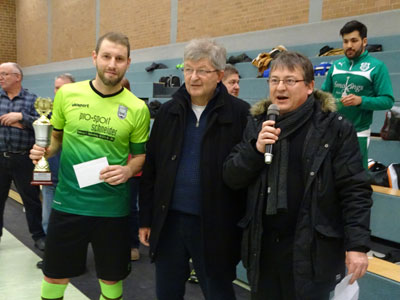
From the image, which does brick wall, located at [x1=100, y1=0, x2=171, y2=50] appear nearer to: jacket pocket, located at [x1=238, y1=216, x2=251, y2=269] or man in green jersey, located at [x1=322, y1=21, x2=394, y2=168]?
man in green jersey, located at [x1=322, y1=21, x2=394, y2=168]

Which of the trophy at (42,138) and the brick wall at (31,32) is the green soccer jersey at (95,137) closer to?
the trophy at (42,138)

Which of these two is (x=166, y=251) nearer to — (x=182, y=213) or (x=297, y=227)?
(x=182, y=213)

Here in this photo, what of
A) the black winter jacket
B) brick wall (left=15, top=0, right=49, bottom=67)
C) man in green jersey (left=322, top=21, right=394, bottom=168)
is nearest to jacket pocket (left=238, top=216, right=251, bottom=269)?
the black winter jacket

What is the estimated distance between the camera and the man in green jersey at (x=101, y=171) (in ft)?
6.20

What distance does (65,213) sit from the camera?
1929 millimetres

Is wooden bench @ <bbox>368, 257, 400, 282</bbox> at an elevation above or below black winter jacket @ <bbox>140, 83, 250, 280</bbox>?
below

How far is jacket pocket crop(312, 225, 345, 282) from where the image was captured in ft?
4.54

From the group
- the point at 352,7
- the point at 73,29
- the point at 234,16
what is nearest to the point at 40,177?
the point at 352,7

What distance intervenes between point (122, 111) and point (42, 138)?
454 millimetres

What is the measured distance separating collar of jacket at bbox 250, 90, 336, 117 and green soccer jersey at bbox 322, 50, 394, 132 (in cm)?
121

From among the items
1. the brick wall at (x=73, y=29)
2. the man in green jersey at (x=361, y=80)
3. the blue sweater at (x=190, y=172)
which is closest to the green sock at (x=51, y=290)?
the blue sweater at (x=190, y=172)

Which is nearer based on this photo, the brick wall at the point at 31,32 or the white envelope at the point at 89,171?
the white envelope at the point at 89,171

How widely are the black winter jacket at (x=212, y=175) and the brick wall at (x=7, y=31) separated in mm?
16097

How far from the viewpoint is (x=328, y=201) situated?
1.40 metres
